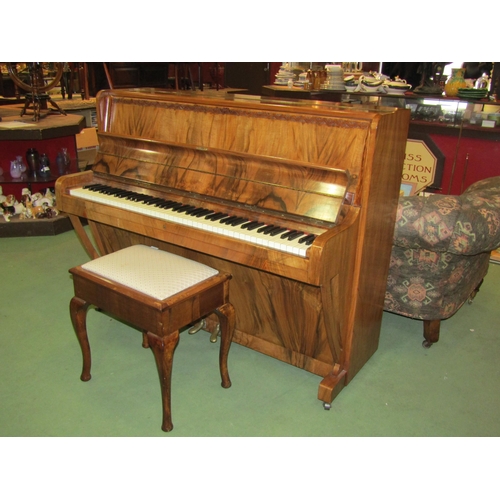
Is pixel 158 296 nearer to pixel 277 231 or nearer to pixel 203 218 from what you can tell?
pixel 203 218

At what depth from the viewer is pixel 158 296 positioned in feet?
6.43

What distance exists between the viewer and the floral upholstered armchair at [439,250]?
231cm

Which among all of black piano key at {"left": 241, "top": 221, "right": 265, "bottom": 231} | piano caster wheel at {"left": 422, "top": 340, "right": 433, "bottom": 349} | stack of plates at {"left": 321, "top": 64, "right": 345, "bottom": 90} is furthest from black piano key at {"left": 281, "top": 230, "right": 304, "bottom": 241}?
stack of plates at {"left": 321, "top": 64, "right": 345, "bottom": 90}

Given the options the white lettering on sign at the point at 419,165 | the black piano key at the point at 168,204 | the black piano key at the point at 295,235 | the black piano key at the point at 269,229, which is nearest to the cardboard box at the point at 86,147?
the black piano key at the point at 168,204

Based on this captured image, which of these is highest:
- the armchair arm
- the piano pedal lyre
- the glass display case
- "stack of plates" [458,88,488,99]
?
"stack of plates" [458,88,488,99]

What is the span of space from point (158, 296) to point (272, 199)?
24.1 inches

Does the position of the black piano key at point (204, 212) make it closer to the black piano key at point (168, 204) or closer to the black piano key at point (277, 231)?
the black piano key at point (168, 204)

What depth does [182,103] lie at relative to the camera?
244 cm

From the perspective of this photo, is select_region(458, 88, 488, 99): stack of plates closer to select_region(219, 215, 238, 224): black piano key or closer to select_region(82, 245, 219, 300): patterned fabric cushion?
select_region(219, 215, 238, 224): black piano key

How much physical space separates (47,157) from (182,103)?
232 centimetres

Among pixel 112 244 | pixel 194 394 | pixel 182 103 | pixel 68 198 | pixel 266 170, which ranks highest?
pixel 182 103

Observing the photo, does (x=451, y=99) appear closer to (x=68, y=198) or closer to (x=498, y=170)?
(x=498, y=170)

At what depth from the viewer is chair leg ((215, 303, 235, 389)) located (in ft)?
7.27

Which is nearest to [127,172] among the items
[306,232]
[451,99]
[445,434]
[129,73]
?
[306,232]
